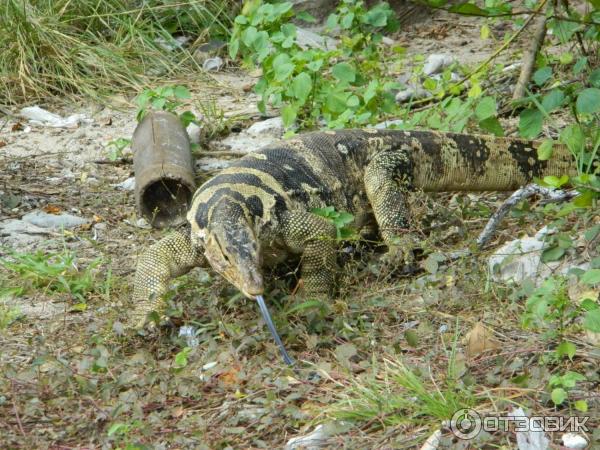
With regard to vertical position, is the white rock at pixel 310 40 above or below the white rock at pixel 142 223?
above

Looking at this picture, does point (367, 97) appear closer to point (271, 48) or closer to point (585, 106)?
point (271, 48)

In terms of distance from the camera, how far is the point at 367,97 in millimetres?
6258

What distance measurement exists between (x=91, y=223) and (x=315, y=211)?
2.10 metres

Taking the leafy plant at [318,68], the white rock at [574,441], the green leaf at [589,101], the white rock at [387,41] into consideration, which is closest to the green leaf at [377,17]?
the leafy plant at [318,68]

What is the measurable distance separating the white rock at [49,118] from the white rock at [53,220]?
1.66 metres

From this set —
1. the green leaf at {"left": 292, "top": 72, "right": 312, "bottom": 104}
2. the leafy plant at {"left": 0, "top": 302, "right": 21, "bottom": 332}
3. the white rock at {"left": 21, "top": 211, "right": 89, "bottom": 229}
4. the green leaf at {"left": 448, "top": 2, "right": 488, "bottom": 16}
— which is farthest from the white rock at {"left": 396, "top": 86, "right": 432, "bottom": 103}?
the green leaf at {"left": 448, "top": 2, "right": 488, "bottom": 16}

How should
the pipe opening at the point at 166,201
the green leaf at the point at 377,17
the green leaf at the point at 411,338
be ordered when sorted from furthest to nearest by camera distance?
the green leaf at the point at 377,17, the pipe opening at the point at 166,201, the green leaf at the point at 411,338

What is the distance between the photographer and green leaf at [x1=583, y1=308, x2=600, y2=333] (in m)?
3.30

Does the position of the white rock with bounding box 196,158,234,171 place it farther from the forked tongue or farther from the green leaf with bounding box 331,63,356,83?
the forked tongue

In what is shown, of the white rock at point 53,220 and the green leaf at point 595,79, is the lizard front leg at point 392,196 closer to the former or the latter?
the green leaf at point 595,79

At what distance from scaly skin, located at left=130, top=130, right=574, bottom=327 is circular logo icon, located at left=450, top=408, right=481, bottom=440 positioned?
1.20 meters

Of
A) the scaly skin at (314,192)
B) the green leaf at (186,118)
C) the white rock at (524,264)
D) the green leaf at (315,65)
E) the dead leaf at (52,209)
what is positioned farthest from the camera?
the green leaf at (186,118)

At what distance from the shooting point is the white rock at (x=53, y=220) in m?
6.21

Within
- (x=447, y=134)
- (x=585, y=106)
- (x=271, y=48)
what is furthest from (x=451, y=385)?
(x=271, y=48)
